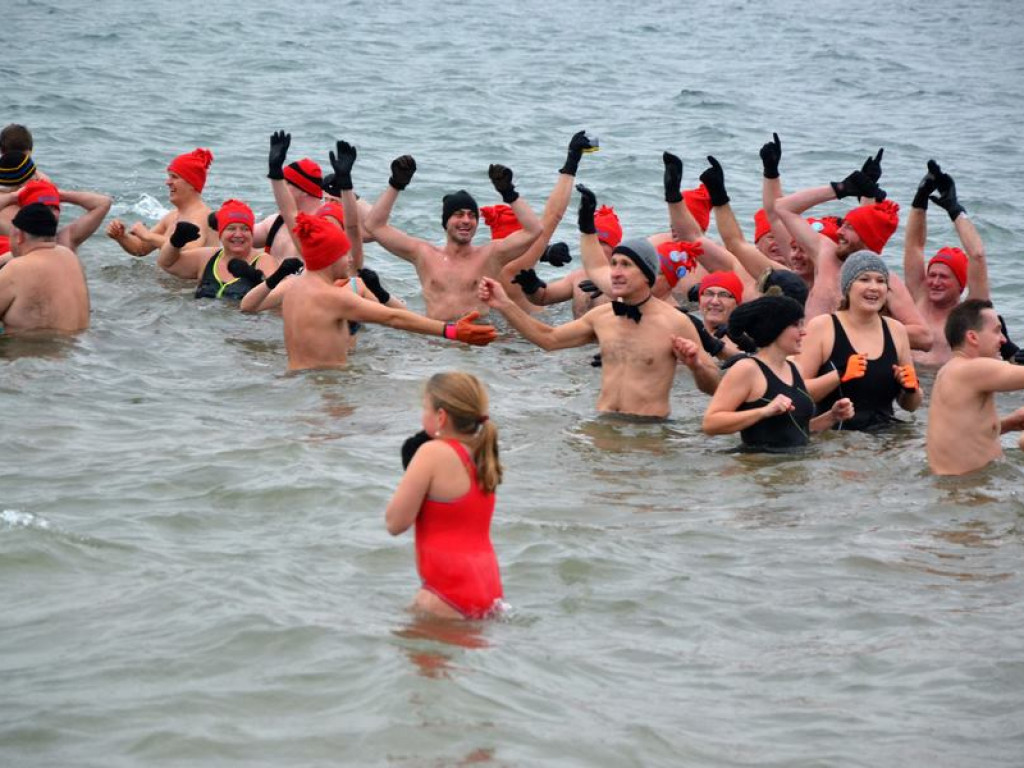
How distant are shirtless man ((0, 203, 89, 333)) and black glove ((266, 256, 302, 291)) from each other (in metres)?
1.52

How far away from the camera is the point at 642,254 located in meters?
9.55

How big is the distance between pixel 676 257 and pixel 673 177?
735 mm

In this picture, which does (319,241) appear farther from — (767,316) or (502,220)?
(502,220)

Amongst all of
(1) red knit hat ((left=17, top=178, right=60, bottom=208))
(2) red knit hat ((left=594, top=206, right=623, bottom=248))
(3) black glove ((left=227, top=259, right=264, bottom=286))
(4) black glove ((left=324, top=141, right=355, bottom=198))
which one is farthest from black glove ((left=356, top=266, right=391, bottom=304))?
(1) red knit hat ((left=17, top=178, right=60, bottom=208))

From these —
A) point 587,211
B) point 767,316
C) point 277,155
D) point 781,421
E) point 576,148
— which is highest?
point 576,148

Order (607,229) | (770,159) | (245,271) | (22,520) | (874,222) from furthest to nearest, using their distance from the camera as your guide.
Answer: (245,271)
(607,229)
(770,159)
(874,222)
(22,520)

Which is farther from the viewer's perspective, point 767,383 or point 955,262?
point 955,262

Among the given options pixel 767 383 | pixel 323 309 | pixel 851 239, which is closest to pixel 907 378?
pixel 767 383

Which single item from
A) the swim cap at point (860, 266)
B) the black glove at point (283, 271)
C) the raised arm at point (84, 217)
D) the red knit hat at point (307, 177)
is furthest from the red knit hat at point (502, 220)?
the swim cap at point (860, 266)

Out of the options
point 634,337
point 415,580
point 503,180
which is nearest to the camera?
point 415,580

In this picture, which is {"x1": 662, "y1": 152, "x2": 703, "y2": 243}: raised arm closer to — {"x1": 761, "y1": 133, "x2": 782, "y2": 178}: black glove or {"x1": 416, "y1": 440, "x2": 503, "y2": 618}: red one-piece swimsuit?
{"x1": 761, "y1": 133, "x2": 782, "y2": 178}: black glove

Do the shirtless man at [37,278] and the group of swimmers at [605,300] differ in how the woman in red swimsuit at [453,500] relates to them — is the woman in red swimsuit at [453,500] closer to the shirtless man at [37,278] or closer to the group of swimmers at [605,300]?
the group of swimmers at [605,300]

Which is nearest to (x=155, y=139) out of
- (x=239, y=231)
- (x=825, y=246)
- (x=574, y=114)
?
(x=574, y=114)

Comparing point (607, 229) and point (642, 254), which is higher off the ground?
point (642, 254)
